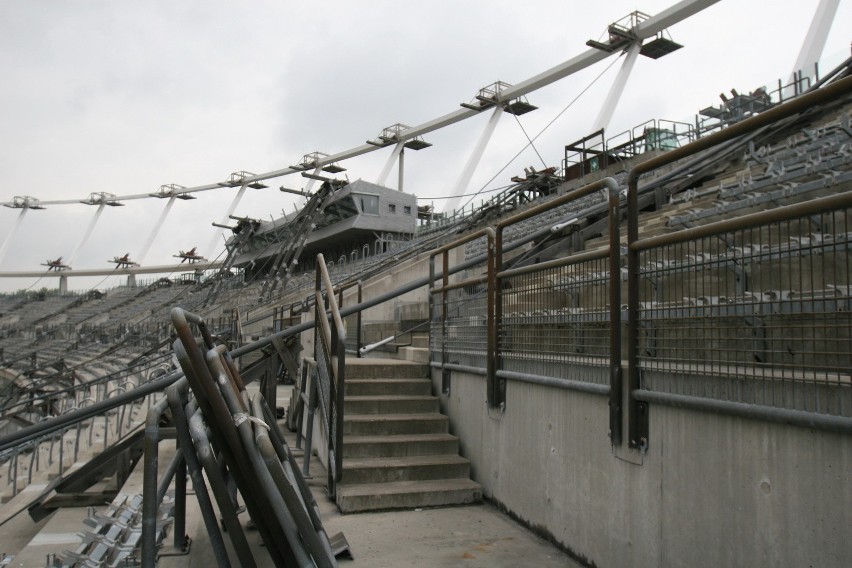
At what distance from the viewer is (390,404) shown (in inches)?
238

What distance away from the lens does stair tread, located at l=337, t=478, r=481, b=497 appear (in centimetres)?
490

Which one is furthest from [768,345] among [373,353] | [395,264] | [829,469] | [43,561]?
[395,264]

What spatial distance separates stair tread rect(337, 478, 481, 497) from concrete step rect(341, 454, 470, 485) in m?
0.04

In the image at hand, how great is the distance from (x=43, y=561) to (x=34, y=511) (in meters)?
1.77

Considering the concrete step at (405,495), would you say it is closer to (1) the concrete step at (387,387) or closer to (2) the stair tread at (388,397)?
(2) the stair tread at (388,397)

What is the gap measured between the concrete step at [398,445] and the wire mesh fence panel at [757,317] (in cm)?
266

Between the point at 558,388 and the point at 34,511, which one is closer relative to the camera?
the point at 558,388

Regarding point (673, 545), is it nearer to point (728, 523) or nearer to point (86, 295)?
point (728, 523)

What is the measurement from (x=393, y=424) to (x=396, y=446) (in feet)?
1.04

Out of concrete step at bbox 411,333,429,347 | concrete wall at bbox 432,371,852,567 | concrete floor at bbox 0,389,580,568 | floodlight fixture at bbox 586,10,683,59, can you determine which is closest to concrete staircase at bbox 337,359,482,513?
concrete floor at bbox 0,389,580,568

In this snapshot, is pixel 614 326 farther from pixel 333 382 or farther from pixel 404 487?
pixel 333 382

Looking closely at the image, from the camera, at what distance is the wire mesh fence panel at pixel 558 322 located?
3.97 meters

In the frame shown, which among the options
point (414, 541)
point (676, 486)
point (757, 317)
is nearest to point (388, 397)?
point (414, 541)

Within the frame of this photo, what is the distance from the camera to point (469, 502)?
5.11 meters
